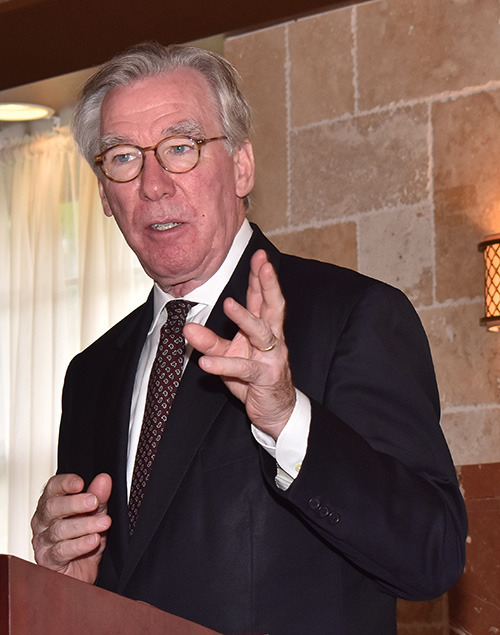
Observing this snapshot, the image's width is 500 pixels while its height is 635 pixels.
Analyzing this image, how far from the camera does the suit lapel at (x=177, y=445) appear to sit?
183 centimetres

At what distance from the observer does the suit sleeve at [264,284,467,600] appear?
156 cm

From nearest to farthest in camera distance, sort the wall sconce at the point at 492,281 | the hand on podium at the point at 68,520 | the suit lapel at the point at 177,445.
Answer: the hand on podium at the point at 68,520
the suit lapel at the point at 177,445
the wall sconce at the point at 492,281

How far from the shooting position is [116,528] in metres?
1.98

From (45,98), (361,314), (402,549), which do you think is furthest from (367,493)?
(45,98)

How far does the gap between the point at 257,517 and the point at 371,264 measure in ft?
7.17

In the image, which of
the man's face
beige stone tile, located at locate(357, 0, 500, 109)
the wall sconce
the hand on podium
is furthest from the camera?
beige stone tile, located at locate(357, 0, 500, 109)

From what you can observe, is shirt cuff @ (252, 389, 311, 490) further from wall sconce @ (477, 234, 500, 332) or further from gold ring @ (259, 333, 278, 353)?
wall sconce @ (477, 234, 500, 332)

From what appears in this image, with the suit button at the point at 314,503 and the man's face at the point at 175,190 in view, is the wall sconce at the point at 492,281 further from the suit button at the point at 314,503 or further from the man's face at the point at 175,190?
the suit button at the point at 314,503

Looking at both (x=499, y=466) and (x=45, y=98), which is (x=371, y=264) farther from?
(x=45, y=98)

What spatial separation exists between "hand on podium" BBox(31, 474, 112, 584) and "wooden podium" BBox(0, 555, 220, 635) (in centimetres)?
40

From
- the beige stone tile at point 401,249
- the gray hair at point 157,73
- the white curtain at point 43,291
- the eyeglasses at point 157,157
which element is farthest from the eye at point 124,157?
the white curtain at point 43,291

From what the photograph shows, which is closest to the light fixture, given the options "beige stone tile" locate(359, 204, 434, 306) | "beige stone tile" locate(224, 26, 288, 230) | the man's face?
"beige stone tile" locate(224, 26, 288, 230)

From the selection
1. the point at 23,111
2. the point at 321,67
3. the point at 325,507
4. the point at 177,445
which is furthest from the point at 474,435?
the point at 23,111

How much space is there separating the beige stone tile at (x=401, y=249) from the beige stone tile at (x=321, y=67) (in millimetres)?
462
